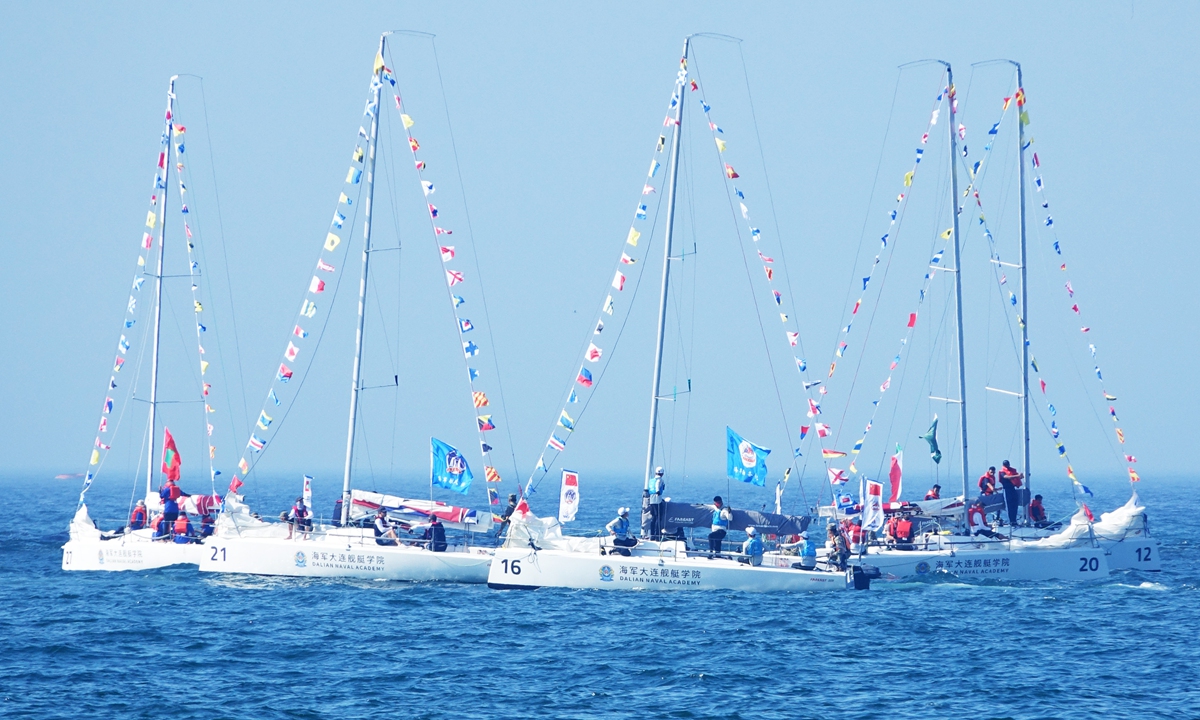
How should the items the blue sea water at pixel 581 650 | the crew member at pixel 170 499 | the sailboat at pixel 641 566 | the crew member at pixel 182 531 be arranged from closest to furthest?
the blue sea water at pixel 581 650 < the sailboat at pixel 641 566 < the crew member at pixel 182 531 < the crew member at pixel 170 499

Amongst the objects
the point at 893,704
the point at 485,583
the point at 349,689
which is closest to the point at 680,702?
the point at 893,704

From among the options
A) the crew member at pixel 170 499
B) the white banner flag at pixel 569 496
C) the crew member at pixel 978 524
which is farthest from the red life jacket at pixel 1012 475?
the crew member at pixel 170 499

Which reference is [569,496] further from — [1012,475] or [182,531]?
[1012,475]

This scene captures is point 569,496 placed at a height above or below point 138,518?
above

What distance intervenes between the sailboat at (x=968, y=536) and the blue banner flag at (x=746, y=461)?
3681 mm

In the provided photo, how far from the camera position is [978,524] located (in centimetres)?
4591

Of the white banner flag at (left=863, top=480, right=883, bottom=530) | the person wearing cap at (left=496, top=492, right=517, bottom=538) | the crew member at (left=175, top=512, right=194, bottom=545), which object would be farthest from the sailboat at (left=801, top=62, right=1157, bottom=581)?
the crew member at (left=175, top=512, right=194, bottom=545)

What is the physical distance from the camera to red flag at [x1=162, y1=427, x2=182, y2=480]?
47281 millimetres

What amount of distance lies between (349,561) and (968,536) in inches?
795

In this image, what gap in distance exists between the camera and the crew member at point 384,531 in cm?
4138

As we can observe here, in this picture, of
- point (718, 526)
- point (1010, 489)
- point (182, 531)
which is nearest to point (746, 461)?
point (718, 526)

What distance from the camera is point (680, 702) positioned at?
27.1 meters

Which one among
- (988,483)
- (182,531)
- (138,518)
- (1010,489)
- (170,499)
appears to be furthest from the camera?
(988,483)

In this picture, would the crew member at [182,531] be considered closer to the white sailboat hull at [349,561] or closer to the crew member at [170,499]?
the crew member at [170,499]
